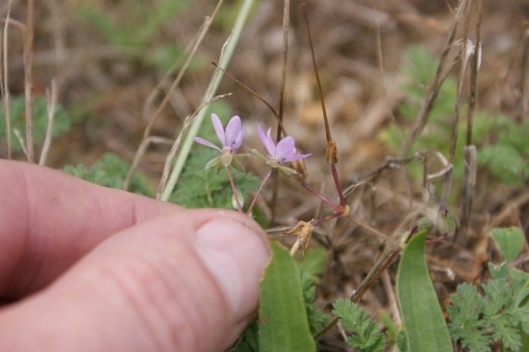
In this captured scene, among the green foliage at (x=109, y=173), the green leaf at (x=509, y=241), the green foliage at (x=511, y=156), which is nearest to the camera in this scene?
the green leaf at (x=509, y=241)

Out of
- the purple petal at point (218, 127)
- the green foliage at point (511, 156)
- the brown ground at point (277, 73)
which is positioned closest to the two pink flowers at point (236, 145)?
the purple petal at point (218, 127)

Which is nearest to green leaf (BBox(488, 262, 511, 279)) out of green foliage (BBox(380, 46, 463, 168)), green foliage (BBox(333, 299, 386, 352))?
green foliage (BBox(333, 299, 386, 352))

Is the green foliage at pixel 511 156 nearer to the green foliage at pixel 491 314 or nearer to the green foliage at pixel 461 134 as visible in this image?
the green foliage at pixel 461 134

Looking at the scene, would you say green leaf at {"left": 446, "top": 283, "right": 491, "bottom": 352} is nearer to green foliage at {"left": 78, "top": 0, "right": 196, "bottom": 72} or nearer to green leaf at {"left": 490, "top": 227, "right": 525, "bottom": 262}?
green leaf at {"left": 490, "top": 227, "right": 525, "bottom": 262}

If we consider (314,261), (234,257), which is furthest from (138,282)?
(314,261)

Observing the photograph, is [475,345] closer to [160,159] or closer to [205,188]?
[205,188]

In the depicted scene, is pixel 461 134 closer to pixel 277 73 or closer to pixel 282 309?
pixel 277 73
